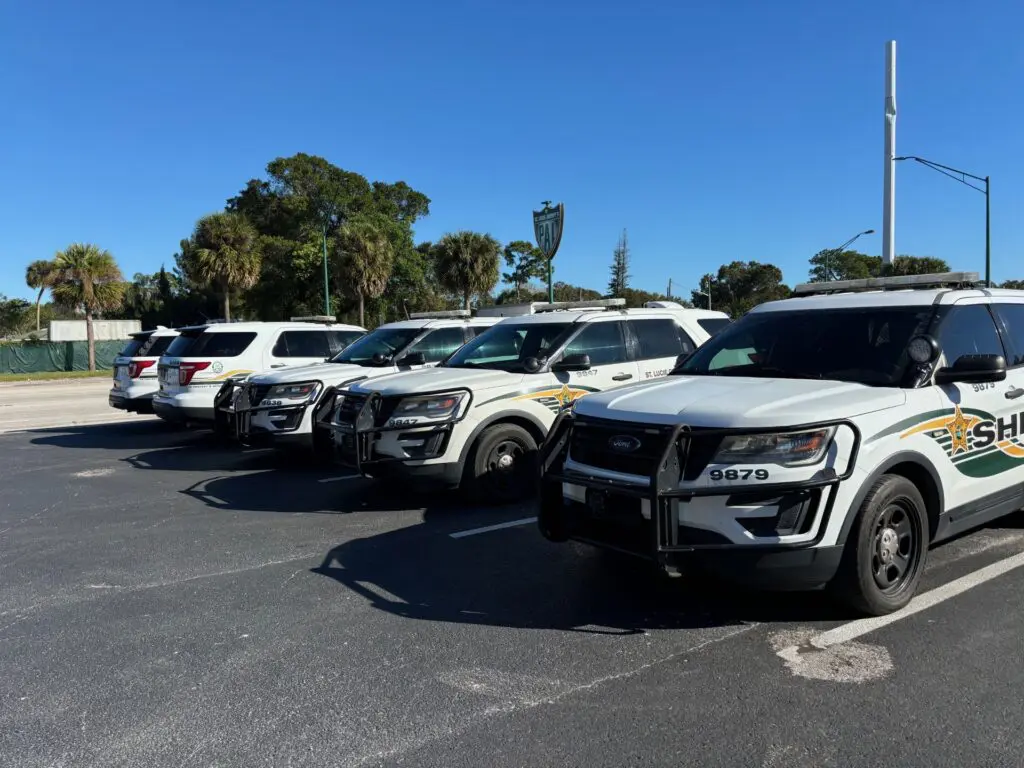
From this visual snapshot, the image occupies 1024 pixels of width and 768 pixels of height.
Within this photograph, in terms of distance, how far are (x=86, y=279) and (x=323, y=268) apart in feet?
40.9

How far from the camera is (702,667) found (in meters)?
3.75

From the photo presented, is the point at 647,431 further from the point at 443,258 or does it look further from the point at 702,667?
the point at 443,258

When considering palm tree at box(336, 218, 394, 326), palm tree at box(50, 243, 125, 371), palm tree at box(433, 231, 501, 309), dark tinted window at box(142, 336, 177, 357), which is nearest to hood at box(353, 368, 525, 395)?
dark tinted window at box(142, 336, 177, 357)

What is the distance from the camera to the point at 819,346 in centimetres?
512

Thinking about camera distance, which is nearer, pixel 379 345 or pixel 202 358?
pixel 379 345

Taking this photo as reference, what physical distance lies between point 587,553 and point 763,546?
197cm

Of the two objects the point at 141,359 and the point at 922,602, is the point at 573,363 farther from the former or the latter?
the point at 141,359

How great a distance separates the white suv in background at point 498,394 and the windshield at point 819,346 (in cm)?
189

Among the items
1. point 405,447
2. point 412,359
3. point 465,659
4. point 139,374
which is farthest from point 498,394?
point 139,374

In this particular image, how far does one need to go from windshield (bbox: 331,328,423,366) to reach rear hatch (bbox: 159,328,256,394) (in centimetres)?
167

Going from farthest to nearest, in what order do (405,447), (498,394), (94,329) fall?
(94,329) < (498,394) < (405,447)

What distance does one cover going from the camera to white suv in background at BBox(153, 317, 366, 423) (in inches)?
437

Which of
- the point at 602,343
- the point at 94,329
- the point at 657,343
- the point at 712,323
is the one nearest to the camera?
the point at 602,343

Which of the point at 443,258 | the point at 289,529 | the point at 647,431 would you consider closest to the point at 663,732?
the point at 647,431
